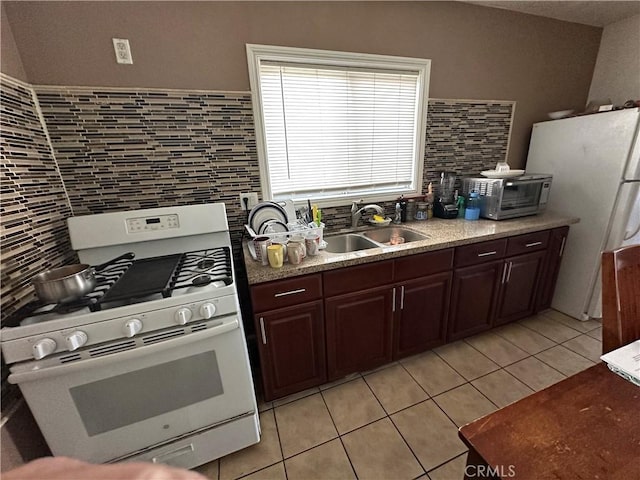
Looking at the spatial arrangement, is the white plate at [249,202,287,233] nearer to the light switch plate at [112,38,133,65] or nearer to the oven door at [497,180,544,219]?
the light switch plate at [112,38,133,65]

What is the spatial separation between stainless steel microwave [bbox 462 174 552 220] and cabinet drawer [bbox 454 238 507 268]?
1.02 ft

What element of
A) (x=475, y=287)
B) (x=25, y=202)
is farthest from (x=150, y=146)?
(x=475, y=287)

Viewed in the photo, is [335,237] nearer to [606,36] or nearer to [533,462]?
[533,462]

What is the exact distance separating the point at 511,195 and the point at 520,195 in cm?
10

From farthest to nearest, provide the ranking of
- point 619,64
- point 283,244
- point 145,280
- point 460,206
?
1. point 619,64
2. point 460,206
3. point 283,244
4. point 145,280

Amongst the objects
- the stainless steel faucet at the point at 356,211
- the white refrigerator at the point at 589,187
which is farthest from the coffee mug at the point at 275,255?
the white refrigerator at the point at 589,187

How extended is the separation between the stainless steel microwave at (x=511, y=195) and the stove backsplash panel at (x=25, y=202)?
2672 mm

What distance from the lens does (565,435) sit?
1.82 feet

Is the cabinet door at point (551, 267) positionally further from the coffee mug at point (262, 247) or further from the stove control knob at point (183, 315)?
the stove control knob at point (183, 315)

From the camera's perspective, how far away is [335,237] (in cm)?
191

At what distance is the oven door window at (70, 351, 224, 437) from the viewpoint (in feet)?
3.23

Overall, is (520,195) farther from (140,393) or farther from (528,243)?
(140,393)

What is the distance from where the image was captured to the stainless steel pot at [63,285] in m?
0.97

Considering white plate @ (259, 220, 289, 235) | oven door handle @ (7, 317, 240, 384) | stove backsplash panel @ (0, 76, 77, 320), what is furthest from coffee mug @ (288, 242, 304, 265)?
stove backsplash panel @ (0, 76, 77, 320)
